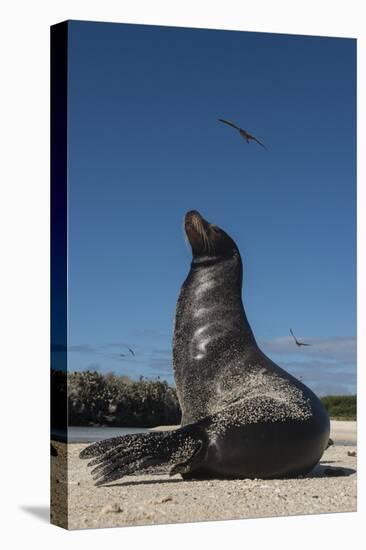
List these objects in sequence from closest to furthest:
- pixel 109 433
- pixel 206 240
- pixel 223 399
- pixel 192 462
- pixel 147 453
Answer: pixel 147 453
pixel 192 462
pixel 109 433
pixel 223 399
pixel 206 240

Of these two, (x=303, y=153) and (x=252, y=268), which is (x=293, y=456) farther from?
(x=303, y=153)

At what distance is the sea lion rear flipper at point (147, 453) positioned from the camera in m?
14.9

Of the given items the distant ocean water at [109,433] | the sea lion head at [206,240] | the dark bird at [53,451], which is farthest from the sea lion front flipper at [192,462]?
the sea lion head at [206,240]

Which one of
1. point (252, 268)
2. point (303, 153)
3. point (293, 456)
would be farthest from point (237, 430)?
point (303, 153)

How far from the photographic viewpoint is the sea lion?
15.3 m

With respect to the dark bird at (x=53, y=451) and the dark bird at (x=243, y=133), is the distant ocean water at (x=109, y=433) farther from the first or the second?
the dark bird at (x=243, y=133)

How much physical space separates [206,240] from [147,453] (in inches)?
100

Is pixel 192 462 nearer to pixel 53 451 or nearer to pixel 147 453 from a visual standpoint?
pixel 147 453

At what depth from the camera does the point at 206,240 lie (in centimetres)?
1587

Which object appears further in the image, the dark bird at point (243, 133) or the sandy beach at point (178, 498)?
the dark bird at point (243, 133)

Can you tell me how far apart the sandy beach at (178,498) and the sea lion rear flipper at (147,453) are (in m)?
0.12

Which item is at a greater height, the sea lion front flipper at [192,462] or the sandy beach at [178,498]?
the sea lion front flipper at [192,462]

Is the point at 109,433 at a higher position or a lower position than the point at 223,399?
lower

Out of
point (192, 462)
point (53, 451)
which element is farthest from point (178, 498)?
point (53, 451)
